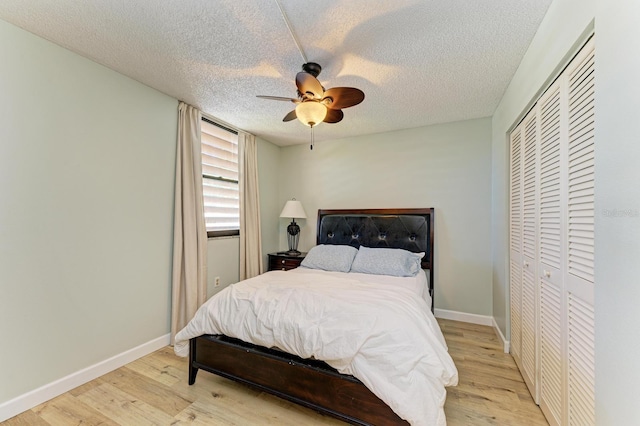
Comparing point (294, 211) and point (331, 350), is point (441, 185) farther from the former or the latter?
point (331, 350)

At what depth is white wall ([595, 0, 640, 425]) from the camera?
820 mm

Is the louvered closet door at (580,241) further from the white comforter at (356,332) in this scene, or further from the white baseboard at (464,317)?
the white baseboard at (464,317)

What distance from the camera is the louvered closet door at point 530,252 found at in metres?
1.77

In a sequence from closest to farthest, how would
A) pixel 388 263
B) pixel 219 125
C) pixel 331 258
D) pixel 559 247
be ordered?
pixel 559 247, pixel 388 263, pixel 331 258, pixel 219 125

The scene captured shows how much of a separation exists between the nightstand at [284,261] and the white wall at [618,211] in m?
2.98

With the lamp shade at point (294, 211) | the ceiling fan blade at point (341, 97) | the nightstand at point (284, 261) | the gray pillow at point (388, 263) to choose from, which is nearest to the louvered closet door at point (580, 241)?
the ceiling fan blade at point (341, 97)

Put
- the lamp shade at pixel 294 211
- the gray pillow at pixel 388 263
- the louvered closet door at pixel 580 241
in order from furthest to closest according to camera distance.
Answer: the lamp shade at pixel 294 211 < the gray pillow at pixel 388 263 < the louvered closet door at pixel 580 241

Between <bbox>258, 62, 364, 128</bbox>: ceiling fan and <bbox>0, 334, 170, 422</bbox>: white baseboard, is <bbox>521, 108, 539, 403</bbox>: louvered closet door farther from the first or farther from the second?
<bbox>0, 334, 170, 422</bbox>: white baseboard

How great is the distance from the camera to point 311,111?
187cm

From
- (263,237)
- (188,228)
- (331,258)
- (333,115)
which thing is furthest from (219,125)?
(331,258)

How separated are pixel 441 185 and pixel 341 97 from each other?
2.03m

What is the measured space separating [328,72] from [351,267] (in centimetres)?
200

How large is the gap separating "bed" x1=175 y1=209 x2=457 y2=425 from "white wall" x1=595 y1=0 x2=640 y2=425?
0.65 meters

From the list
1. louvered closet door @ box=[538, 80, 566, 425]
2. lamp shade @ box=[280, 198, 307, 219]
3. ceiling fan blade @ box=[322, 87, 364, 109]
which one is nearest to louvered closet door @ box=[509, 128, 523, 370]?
louvered closet door @ box=[538, 80, 566, 425]
